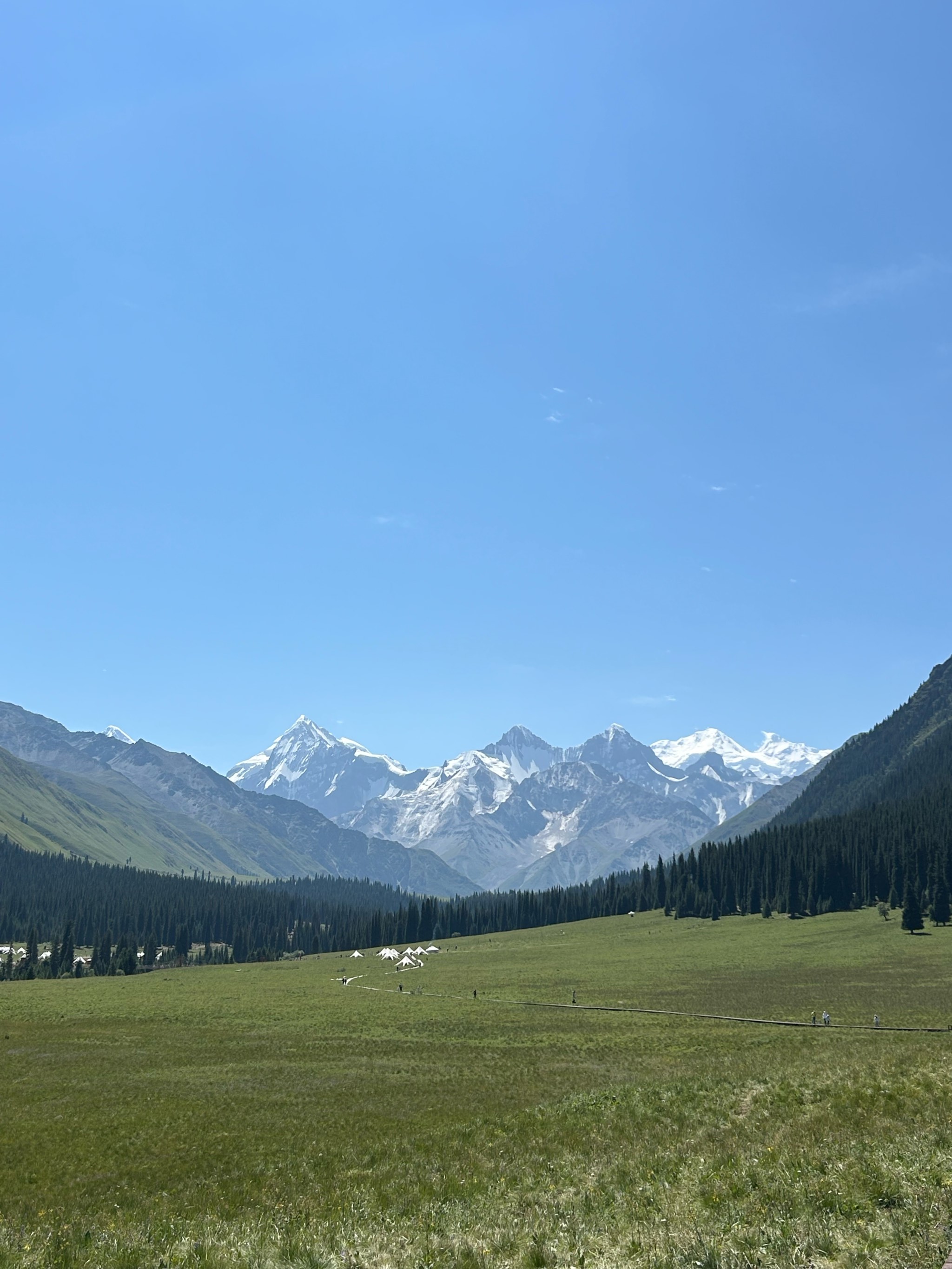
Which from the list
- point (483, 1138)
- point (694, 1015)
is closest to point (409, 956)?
point (694, 1015)

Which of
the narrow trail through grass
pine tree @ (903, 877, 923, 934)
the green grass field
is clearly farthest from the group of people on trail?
pine tree @ (903, 877, 923, 934)

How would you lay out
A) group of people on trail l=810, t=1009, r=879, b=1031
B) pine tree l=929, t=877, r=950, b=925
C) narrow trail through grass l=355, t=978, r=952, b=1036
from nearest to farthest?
1. narrow trail through grass l=355, t=978, r=952, b=1036
2. group of people on trail l=810, t=1009, r=879, b=1031
3. pine tree l=929, t=877, r=950, b=925

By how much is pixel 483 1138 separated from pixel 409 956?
12151 cm

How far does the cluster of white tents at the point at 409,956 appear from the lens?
141375 millimetres

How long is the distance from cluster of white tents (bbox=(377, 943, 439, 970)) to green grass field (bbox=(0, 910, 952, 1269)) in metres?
63.9

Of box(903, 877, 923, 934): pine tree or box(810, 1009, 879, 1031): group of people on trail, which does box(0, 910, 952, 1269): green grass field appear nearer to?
box(810, 1009, 879, 1031): group of people on trail

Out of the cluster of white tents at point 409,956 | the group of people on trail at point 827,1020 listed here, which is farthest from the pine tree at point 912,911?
the cluster of white tents at point 409,956

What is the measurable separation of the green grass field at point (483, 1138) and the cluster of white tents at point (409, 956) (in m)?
63.9

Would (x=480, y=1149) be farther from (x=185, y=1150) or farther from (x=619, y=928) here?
(x=619, y=928)

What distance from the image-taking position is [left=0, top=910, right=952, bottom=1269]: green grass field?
1833cm

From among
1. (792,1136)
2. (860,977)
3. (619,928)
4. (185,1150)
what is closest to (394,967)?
(619,928)

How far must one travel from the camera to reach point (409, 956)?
5778 inches

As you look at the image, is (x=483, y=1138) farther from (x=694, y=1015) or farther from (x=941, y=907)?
(x=941, y=907)

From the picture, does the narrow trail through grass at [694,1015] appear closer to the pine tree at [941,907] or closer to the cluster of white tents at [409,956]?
the cluster of white tents at [409,956]
